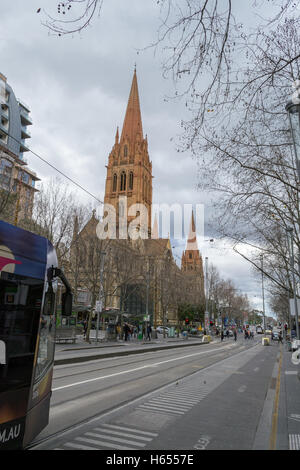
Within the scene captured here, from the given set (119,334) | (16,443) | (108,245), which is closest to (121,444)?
(16,443)

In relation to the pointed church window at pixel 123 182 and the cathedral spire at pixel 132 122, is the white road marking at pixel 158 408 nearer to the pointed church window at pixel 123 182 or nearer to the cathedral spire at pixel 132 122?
the pointed church window at pixel 123 182

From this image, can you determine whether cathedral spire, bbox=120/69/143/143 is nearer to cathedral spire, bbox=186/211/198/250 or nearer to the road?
cathedral spire, bbox=186/211/198/250

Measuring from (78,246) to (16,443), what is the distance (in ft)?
79.3

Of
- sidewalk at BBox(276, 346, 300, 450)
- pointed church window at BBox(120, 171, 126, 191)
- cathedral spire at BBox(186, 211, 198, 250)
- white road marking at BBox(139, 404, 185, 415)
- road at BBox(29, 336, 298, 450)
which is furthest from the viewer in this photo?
pointed church window at BBox(120, 171, 126, 191)

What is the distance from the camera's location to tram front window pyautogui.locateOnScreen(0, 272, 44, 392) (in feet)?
10.8

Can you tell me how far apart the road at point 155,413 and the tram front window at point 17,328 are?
1563 millimetres

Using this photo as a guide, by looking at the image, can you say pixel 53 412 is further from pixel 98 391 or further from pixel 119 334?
pixel 119 334

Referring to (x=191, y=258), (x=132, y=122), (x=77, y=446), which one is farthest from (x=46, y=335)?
(x=191, y=258)

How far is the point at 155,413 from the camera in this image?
6.07m

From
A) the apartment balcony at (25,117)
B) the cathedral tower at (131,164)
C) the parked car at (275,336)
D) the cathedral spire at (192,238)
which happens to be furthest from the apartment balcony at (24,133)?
the parked car at (275,336)

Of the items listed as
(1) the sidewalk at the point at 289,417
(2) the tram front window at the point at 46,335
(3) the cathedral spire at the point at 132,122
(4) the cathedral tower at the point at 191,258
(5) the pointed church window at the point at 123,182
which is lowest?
(1) the sidewalk at the point at 289,417

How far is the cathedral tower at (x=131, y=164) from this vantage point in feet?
286

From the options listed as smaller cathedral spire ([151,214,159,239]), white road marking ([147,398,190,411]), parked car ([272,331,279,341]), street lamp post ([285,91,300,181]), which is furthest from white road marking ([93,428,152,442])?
smaller cathedral spire ([151,214,159,239])

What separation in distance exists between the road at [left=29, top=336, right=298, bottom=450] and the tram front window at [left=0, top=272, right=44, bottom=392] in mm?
1563
